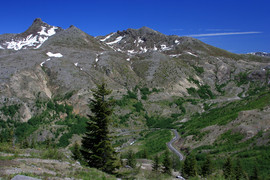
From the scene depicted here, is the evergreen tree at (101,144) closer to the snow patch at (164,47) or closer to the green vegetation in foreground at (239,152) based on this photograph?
the green vegetation in foreground at (239,152)

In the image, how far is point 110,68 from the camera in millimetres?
93250

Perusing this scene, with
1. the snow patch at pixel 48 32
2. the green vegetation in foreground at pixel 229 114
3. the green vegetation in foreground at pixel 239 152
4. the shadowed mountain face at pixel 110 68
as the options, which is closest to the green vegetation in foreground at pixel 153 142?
the green vegetation in foreground at pixel 229 114

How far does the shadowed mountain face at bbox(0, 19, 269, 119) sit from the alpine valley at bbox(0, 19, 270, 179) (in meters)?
0.40

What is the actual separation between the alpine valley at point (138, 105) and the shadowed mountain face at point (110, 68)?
1.31 ft

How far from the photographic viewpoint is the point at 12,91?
67188 millimetres

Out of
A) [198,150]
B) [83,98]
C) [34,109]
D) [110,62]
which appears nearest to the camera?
[198,150]

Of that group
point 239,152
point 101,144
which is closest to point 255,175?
point 239,152

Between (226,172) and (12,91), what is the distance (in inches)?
2460

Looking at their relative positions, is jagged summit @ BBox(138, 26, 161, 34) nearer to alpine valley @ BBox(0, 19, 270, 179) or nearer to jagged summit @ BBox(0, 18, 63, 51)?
alpine valley @ BBox(0, 19, 270, 179)

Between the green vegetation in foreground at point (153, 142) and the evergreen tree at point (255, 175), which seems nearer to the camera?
the evergreen tree at point (255, 175)

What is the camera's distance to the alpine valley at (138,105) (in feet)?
105

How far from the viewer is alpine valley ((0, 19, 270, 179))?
3193cm

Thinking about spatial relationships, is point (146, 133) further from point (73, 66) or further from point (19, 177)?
point (19, 177)

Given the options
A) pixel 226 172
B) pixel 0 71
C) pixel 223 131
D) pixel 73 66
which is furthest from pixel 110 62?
pixel 226 172
